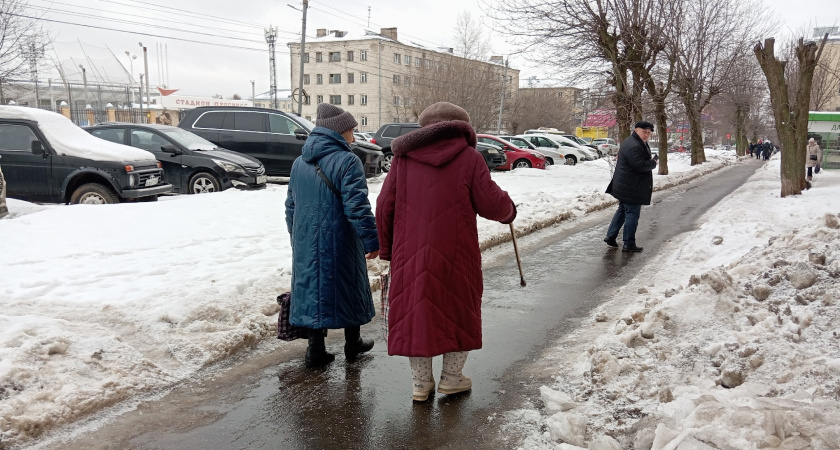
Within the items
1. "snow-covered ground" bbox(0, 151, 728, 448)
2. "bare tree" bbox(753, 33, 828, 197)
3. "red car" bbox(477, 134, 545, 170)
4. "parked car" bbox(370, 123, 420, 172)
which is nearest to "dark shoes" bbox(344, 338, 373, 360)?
"snow-covered ground" bbox(0, 151, 728, 448)

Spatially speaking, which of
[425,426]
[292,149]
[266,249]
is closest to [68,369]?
[425,426]

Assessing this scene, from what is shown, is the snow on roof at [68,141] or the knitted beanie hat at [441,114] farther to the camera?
the snow on roof at [68,141]

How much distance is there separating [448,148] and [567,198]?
10598 millimetres

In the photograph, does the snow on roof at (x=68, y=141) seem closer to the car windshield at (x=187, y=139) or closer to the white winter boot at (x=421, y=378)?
the car windshield at (x=187, y=139)

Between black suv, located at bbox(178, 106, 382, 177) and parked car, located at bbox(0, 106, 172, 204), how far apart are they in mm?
4445

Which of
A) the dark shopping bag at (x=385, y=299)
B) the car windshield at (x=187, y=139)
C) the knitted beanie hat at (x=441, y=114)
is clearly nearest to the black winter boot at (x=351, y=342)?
the dark shopping bag at (x=385, y=299)

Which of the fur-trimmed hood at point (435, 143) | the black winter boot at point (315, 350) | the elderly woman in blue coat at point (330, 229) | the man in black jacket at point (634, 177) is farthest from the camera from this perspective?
the man in black jacket at point (634, 177)

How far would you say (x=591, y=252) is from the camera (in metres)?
8.31

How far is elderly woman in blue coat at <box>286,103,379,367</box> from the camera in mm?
3814

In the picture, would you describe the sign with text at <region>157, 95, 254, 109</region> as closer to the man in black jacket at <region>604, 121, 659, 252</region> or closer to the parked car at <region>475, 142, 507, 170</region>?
the parked car at <region>475, 142, 507, 170</region>

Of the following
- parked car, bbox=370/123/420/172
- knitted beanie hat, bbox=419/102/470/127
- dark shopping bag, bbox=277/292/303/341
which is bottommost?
dark shopping bag, bbox=277/292/303/341

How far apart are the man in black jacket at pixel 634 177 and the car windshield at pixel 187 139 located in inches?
328

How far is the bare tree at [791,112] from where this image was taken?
42.0 feet

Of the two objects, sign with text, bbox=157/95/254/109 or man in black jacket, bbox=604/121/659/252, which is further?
sign with text, bbox=157/95/254/109
